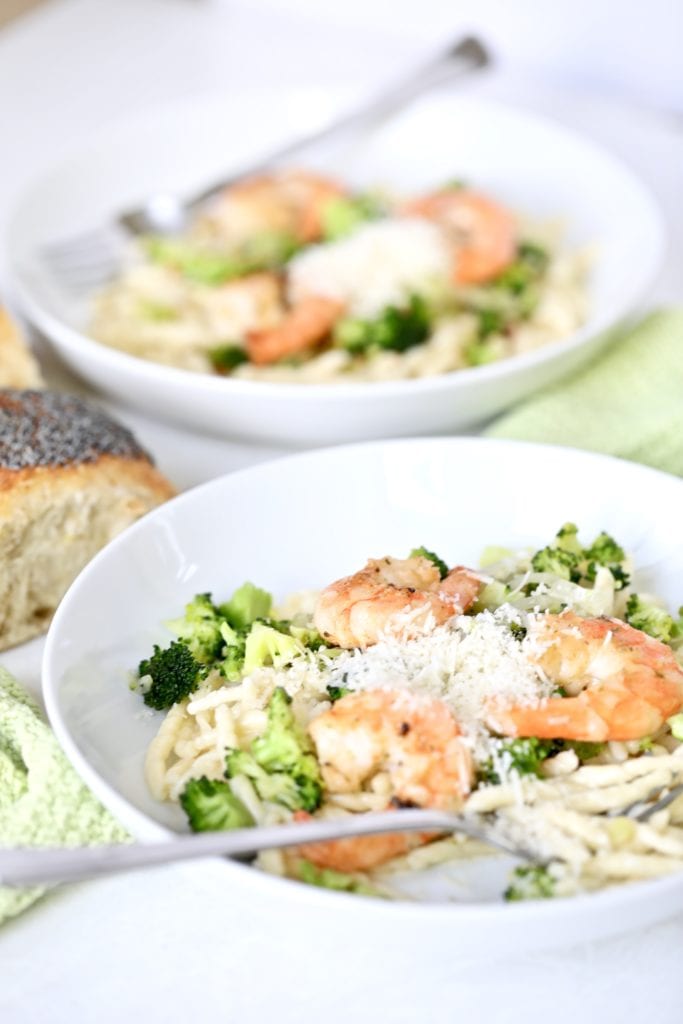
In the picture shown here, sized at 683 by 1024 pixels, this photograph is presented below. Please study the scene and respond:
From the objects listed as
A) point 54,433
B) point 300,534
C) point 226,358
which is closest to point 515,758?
point 300,534

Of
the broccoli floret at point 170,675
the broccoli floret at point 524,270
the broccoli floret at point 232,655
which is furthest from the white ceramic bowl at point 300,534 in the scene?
the broccoli floret at point 524,270

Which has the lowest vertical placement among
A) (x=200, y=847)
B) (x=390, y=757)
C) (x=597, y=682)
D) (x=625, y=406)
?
(x=625, y=406)

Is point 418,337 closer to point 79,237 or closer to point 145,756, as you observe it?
point 79,237

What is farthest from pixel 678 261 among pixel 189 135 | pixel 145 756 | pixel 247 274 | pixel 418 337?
pixel 145 756

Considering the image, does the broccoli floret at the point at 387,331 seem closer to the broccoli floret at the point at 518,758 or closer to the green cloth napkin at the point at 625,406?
the green cloth napkin at the point at 625,406

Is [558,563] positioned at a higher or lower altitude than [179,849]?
lower

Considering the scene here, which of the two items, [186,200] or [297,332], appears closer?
[297,332]

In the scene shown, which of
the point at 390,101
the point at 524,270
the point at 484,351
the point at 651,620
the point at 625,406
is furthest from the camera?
the point at 390,101

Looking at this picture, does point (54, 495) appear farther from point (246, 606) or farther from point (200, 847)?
point (200, 847)
